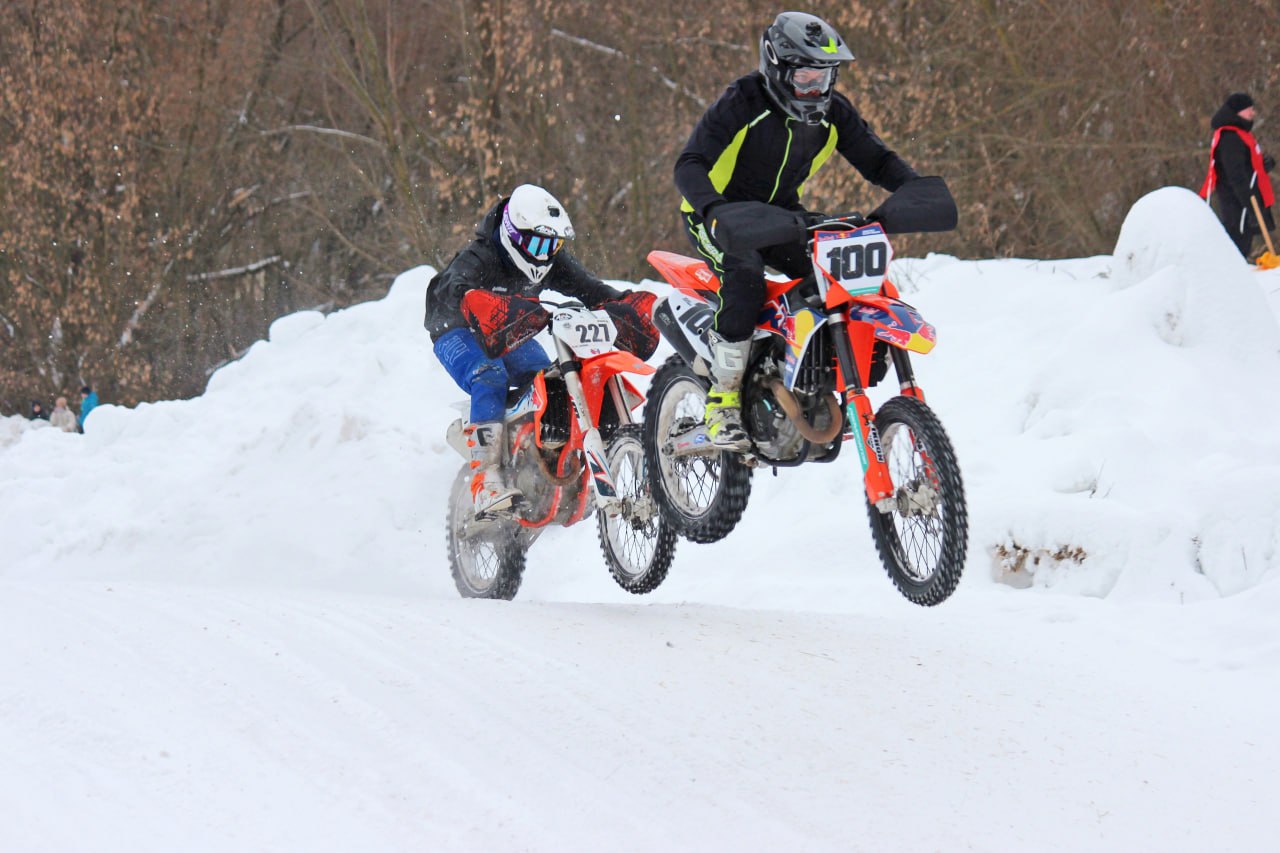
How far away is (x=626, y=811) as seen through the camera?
4773mm

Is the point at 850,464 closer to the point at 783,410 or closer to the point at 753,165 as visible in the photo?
the point at 783,410

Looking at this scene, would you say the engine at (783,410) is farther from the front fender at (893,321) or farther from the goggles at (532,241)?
the goggles at (532,241)

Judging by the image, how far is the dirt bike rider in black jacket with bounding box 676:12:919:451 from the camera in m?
6.39

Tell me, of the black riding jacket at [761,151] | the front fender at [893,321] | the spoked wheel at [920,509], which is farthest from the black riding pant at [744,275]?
the spoked wheel at [920,509]

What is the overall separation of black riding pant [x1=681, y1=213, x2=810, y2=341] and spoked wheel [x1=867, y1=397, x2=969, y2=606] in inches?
33.3

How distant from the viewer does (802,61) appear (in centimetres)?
618

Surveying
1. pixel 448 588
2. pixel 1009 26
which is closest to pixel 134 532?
pixel 448 588

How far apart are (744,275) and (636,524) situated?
66.7 inches

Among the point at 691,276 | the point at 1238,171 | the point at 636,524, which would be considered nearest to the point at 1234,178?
the point at 1238,171

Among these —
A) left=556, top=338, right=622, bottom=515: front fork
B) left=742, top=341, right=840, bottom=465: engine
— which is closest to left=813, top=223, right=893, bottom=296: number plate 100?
left=742, top=341, right=840, bottom=465: engine

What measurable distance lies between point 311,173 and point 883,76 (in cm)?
1562

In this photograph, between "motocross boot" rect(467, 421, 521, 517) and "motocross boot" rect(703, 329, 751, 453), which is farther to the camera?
"motocross boot" rect(467, 421, 521, 517)

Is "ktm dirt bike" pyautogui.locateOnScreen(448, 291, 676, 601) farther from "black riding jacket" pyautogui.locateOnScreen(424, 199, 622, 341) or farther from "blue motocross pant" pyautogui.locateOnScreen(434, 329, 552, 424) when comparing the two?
"black riding jacket" pyautogui.locateOnScreen(424, 199, 622, 341)

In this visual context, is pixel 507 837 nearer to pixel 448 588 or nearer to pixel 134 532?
pixel 448 588
